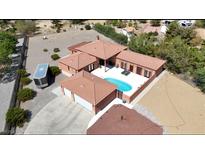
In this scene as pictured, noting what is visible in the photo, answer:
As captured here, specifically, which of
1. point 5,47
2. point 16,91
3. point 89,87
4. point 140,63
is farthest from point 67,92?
point 5,47

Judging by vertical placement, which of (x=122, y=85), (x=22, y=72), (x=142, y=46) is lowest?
(x=122, y=85)

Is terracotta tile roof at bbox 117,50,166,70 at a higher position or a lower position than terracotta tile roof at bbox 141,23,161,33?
lower

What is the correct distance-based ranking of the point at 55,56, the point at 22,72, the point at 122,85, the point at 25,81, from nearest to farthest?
the point at 25,81
the point at 122,85
the point at 22,72
the point at 55,56

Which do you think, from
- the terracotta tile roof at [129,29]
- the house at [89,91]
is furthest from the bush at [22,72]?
the terracotta tile roof at [129,29]

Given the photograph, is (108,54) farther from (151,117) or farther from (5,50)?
(5,50)

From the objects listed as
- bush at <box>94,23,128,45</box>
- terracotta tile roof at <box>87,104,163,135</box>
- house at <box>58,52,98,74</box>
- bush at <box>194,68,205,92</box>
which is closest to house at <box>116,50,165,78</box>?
house at <box>58,52,98,74</box>

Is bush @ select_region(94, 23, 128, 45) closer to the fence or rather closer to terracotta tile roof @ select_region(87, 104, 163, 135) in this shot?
the fence

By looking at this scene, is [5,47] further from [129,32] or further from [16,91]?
[129,32]

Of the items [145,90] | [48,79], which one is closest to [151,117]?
[145,90]
